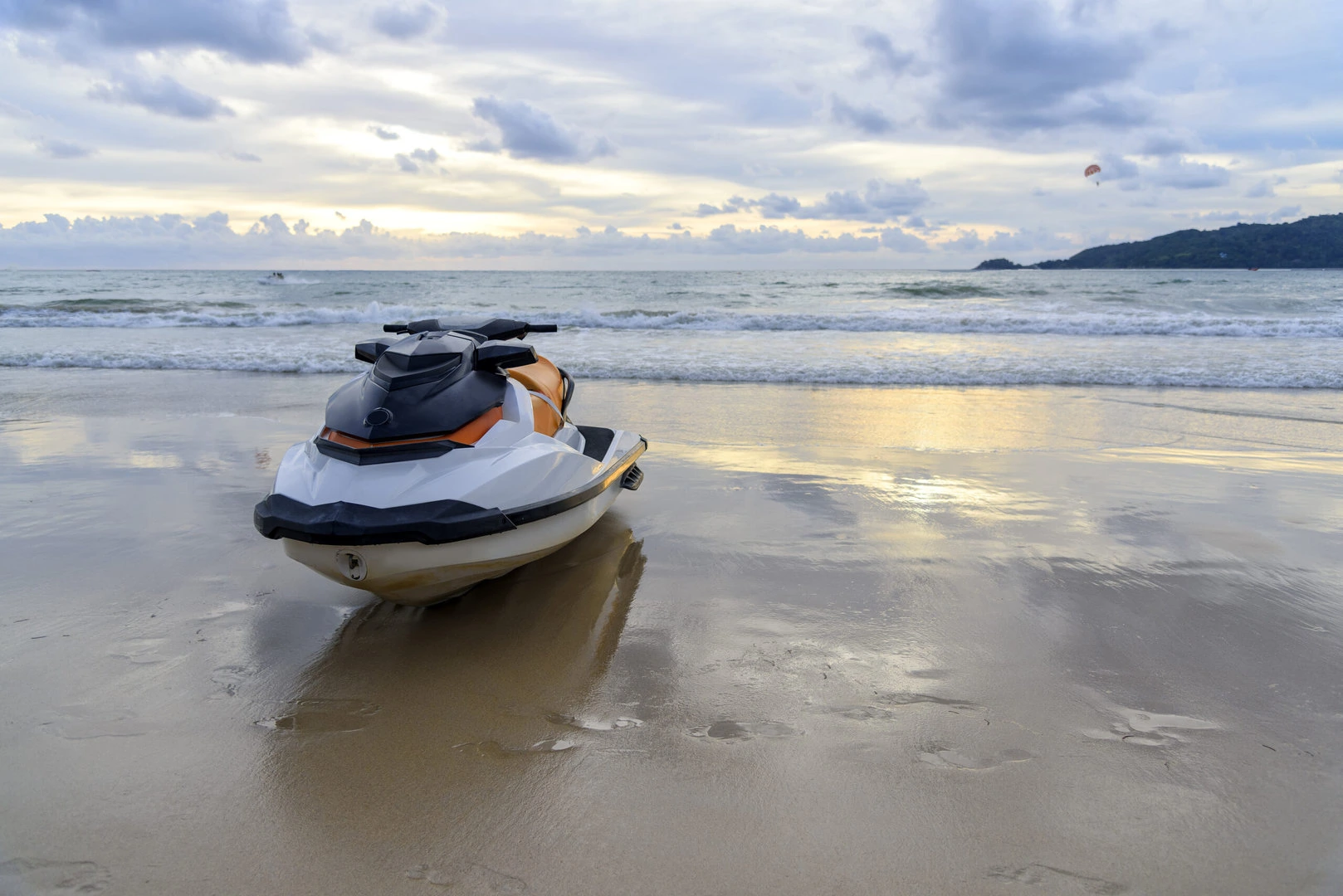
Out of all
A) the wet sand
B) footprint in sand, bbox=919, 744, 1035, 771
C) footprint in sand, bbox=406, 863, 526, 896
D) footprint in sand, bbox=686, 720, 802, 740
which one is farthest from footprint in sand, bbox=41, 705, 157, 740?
footprint in sand, bbox=919, 744, 1035, 771

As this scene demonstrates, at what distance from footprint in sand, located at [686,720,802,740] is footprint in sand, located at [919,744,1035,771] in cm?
39

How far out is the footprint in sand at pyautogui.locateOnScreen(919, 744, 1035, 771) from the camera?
2.28 meters

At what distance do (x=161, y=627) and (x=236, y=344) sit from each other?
1280 cm

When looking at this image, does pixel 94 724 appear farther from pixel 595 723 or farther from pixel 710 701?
pixel 710 701

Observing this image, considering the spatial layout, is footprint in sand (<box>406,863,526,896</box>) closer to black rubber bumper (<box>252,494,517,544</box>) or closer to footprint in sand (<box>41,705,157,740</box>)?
black rubber bumper (<box>252,494,517,544</box>)

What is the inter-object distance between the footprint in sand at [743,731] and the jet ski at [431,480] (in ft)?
3.38

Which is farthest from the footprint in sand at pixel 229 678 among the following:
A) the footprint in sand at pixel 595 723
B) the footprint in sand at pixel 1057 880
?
the footprint in sand at pixel 1057 880

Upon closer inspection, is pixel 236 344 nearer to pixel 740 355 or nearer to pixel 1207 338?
pixel 740 355

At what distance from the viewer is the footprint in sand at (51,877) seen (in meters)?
1.83

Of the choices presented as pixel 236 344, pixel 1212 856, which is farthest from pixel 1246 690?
pixel 236 344

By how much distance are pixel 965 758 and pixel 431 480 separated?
198 cm

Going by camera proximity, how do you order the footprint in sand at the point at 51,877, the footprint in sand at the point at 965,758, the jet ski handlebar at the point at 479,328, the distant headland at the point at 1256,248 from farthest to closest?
the distant headland at the point at 1256,248 < the jet ski handlebar at the point at 479,328 < the footprint in sand at the point at 965,758 < the footprint in sand at the point at 51,877

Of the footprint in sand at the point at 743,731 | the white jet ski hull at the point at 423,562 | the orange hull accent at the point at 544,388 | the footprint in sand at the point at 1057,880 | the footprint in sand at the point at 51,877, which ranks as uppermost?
the orange hull accent at the point at 544,388

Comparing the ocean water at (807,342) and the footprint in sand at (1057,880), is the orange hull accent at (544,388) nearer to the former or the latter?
the ocean water at (807,342)
